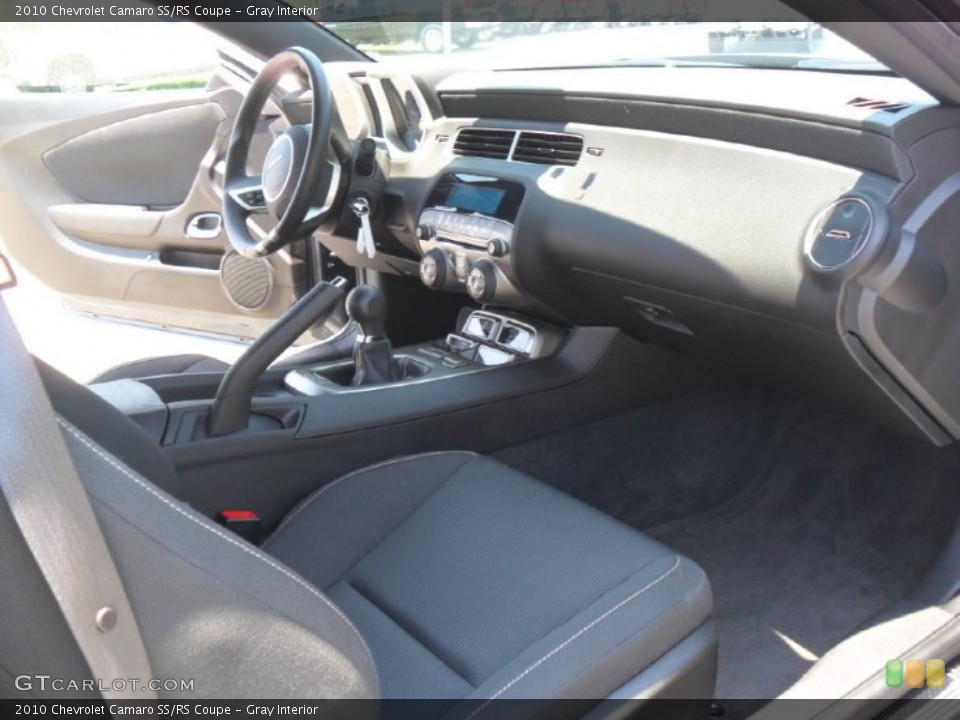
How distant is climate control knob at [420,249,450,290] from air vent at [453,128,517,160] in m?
0.23

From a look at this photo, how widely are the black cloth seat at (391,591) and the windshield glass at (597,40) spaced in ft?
2.96

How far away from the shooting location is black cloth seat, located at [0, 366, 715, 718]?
0.80 meters

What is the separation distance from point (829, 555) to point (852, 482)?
0.20m

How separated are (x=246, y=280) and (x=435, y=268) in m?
1.12

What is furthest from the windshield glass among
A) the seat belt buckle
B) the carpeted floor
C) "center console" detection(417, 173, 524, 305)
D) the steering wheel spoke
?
the seat belt buckle

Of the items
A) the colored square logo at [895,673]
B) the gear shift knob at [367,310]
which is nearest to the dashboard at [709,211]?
the gear shift knob at [367,310]

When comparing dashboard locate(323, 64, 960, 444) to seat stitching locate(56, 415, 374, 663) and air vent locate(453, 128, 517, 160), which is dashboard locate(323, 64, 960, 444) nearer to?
air vent locate(453, 128, 517, 160)

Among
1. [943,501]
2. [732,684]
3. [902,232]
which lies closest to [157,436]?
[732,684]

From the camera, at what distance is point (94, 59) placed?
345cm

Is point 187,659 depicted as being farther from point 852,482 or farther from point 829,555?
point 852,482

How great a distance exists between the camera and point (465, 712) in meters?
1.16

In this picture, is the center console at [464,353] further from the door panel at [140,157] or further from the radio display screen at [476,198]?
the door panel at [140,157]

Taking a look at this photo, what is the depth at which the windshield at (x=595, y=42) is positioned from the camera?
1833 mm

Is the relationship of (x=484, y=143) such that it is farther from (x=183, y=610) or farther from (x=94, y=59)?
(x=94, y=59)
